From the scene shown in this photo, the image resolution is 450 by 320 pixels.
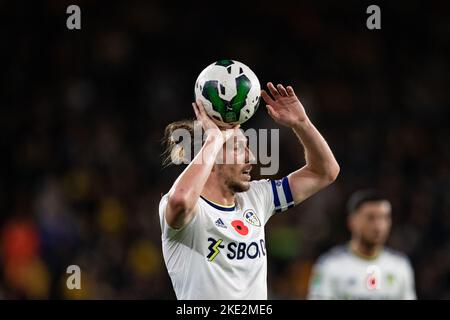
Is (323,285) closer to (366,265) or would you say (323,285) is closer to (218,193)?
(366,265)

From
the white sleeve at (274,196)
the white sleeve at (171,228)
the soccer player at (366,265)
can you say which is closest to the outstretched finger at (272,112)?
the white sleeve at (274,196)

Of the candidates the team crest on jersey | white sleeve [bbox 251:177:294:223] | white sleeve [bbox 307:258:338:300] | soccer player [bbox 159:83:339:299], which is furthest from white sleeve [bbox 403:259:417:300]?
the team crest on jersey

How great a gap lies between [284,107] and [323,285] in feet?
8.00

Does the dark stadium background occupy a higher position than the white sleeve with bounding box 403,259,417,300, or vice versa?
the dark stadium background

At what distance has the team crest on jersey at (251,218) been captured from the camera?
5129 mm

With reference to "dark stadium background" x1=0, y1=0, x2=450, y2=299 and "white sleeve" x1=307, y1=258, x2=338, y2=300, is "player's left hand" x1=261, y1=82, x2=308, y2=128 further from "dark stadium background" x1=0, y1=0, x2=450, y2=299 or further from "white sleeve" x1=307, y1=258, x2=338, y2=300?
"dark stadium background" x1=0, y1=0, x2=450, y2=299

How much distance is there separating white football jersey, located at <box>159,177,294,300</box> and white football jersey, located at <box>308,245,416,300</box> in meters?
2.24

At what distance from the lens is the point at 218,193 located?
16.9ft

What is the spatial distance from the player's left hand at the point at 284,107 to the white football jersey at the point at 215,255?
66cm

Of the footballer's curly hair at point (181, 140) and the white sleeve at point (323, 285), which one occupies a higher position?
the footballer's curly hair at point (181, 140)

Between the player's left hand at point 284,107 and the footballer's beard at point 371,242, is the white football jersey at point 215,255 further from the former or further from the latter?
the footballer's beard at point 371,242

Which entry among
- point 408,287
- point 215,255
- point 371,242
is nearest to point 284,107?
point 215,255

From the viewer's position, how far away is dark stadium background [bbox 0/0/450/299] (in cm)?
1053
